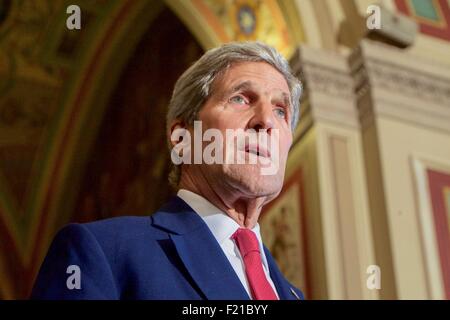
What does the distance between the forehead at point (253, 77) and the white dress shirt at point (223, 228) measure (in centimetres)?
24

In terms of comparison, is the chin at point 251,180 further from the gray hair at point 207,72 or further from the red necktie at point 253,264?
the gray hair at point 207,72

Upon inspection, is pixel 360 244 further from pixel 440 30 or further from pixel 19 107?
pixel 19 107

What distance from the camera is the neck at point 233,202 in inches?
68.5

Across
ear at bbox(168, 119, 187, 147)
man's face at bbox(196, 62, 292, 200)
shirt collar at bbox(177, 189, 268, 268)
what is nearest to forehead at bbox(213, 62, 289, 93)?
man's face at bbox(196, 62, 292, 200)

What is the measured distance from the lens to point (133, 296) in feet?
5.00

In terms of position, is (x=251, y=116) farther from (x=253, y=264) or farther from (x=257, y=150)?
(x=253, y=264)

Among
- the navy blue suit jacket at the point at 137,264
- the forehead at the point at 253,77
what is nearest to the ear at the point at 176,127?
the forehead at the point at 253,77

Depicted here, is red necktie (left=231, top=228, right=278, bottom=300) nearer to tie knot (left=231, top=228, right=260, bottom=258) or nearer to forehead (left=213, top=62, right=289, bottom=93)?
tie knot (left=231, top=228, right=260, bottom=258)

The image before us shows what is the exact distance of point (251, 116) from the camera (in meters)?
1.76

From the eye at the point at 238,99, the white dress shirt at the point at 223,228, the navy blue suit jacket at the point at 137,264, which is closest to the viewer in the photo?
the navy blue suit jacket at the point at 137,264

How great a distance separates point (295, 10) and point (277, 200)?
94 centimetres

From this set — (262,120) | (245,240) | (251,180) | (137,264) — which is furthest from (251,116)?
(137,264)

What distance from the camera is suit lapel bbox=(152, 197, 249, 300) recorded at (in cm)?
153

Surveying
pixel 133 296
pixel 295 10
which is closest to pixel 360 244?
pixel 295 10
